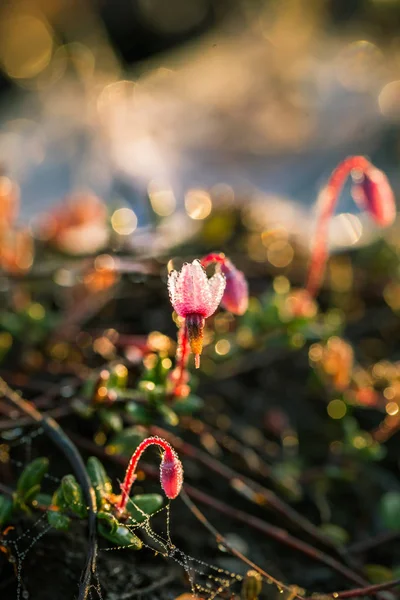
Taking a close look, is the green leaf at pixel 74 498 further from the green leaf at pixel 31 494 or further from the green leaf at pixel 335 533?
the green leaf at pixel 335 533

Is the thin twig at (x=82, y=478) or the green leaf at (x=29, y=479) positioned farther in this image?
the green leaf at (x=29, y=479)

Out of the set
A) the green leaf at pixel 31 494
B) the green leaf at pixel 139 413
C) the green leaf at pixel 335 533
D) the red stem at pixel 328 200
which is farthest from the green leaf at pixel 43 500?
the red stem at pixel 328 200

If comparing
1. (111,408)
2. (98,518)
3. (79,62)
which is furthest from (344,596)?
(79,62)

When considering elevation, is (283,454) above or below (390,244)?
below

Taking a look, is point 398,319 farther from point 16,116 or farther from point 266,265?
point 16,116

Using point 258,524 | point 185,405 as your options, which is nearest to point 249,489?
point 258,524
